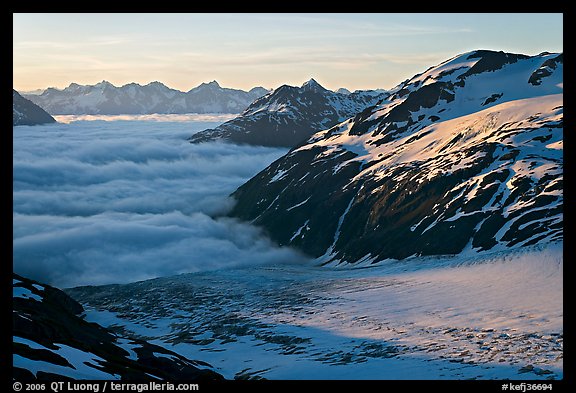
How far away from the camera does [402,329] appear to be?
143000mm

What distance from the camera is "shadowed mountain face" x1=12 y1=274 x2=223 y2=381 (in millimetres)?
65562

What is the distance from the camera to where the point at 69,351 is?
8012cm

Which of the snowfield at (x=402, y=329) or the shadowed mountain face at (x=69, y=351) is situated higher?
the shadowed mountain face at (x=69, y=351)

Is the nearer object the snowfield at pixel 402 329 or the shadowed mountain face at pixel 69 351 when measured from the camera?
the shadowed mountain face at pixel 69 351

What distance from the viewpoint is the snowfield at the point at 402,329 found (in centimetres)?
11269

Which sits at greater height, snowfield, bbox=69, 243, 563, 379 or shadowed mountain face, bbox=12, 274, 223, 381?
shadowed mountain face, bbox=12, 274, 223, 381

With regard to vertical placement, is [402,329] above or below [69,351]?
below

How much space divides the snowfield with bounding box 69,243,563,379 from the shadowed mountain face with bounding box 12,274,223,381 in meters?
18.4

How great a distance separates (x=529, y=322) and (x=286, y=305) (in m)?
78.3

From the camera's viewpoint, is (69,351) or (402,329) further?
(402,329)

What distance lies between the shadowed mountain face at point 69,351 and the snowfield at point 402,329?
18.4 meters

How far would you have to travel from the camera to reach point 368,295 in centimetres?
18400

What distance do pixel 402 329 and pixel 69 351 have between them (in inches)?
3320
